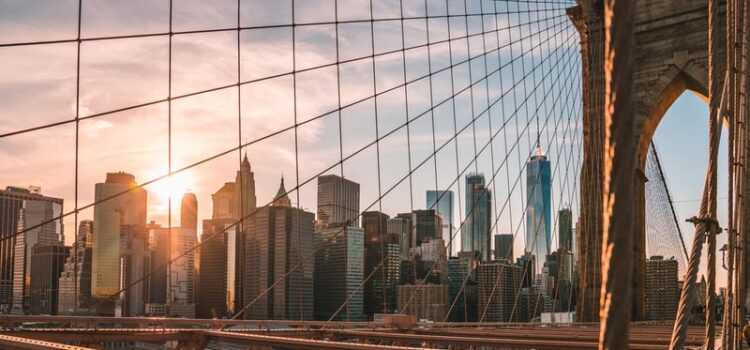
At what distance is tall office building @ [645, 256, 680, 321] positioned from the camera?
26.5 metres

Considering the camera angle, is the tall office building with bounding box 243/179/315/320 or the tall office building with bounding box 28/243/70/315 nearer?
the tall office building with bounding box 28/243/70/315

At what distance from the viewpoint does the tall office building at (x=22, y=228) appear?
8.93 m

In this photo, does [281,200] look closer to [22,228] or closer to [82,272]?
[82,272]

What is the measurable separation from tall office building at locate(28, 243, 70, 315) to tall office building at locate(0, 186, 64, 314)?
11cm

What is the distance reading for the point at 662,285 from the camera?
101ft

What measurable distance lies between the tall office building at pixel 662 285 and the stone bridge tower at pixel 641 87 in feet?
35.7

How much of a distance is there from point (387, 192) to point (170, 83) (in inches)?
176

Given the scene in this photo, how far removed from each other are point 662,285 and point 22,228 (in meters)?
27.5

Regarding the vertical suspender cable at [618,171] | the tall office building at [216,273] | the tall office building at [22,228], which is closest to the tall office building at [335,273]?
the tall office building at [216,273]

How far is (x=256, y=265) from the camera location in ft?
92.6

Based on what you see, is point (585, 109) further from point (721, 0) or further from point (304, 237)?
point (304, 237)

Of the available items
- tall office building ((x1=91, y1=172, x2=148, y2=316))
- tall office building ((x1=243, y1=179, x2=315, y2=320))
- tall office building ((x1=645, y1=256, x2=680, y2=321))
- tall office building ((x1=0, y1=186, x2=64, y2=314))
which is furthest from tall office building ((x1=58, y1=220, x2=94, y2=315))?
tall office building ((x1=645, y1=256, x2=680, y2=321))

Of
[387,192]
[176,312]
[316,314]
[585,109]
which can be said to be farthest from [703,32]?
[176,312]

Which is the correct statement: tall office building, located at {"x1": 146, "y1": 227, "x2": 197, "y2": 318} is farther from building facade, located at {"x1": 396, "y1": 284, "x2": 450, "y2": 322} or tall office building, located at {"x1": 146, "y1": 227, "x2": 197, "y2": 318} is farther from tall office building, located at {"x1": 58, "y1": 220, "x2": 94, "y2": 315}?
building facade, located at {"x1": 396, "y1": 284, "x2": 450, "y2": 322}
